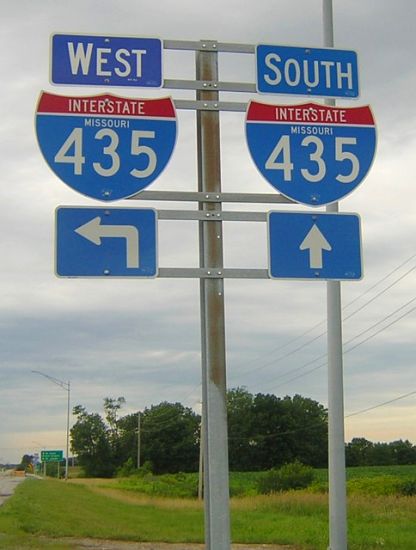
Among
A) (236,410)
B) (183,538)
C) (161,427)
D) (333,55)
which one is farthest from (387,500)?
(161,427)

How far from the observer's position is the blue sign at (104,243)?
5.27 metres

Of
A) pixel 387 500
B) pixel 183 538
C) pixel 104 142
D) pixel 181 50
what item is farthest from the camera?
pixel 387 500

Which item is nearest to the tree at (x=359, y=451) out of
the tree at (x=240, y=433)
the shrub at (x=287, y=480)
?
the tree at (x=240, y=433)

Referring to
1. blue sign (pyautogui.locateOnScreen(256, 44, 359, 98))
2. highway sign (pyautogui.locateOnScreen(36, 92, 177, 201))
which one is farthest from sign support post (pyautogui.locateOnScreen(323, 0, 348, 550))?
highway sign (pyautogui.locateOnScreen(36, 92, 177, 201))

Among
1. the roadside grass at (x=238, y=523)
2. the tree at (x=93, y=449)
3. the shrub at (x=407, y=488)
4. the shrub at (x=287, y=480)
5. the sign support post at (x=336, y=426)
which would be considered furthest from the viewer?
the tree at (x=93, y=449)

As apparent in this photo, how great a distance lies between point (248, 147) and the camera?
18.4 ft

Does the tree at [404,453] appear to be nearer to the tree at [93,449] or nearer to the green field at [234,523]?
the tree at [93,449]

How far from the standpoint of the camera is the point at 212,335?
209 inches

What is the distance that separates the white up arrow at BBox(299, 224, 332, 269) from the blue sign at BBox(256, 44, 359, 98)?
0.93 metres

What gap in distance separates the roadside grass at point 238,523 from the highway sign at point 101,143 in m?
14.2

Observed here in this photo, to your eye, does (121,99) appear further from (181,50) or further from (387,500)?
(387,500)

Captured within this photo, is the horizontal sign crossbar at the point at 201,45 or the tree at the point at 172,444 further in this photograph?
the tree at the point at 172,444

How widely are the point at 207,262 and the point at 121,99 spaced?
1.12 m

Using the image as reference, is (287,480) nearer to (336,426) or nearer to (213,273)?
(336,426)
